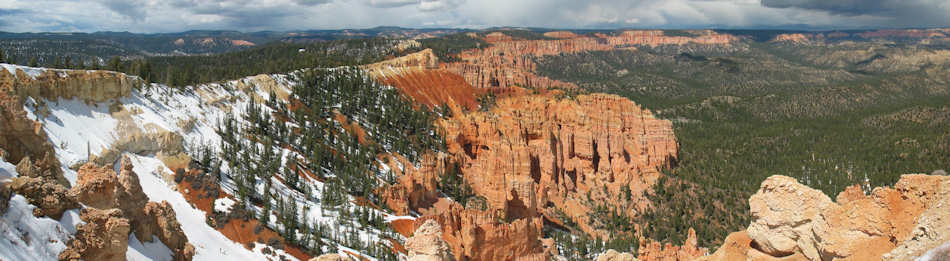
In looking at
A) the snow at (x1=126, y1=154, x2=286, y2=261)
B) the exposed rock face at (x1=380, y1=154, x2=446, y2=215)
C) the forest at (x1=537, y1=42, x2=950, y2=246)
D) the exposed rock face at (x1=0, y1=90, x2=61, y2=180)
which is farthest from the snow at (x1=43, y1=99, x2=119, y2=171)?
the forest at (x1=537, y1=42, x2=950, y2=246)

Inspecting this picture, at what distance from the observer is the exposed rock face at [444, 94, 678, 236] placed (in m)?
50.0

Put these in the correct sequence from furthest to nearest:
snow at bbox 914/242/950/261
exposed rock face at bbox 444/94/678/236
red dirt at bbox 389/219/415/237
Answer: exposed rock face at bbox 444/94/678/236, red dirt at bbox 389/219/415/237, snow at bbox 914/242/950/261

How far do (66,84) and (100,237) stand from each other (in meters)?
27.2

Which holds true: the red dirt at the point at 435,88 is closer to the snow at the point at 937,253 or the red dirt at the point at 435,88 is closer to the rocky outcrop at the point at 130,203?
the rocky outcrop at the point at 130,203

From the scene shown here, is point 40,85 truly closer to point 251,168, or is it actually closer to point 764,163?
point 251,168

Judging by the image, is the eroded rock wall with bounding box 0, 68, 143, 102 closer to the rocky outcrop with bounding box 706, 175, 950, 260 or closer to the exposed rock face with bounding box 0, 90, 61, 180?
the exposed rock face with bounding box 0, 90, 61, 180

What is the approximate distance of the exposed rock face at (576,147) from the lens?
164ft

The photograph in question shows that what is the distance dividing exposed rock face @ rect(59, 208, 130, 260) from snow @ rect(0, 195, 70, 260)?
0.92ft

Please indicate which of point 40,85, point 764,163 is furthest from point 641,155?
point 40,85

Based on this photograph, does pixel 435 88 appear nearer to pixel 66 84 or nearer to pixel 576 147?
pixel 576 147

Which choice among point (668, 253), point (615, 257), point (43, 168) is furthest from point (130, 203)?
point (668, 253)

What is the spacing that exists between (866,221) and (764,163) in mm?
65435

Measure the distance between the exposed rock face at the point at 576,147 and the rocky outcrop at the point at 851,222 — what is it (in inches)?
1268

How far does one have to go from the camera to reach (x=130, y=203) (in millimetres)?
16188
